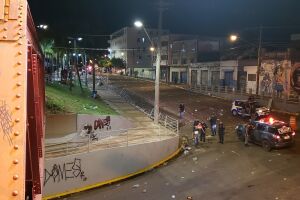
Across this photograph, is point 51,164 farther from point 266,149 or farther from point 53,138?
point 266,149

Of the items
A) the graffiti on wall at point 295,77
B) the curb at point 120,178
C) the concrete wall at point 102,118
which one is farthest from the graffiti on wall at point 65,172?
the graffiti on wall at point 295,77

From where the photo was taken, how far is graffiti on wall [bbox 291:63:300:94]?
137ft

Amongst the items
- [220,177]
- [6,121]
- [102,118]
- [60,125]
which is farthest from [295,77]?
[6,121]

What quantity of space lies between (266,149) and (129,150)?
805 centimetres

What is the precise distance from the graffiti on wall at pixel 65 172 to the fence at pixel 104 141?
514mm

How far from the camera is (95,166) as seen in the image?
16.3 meters

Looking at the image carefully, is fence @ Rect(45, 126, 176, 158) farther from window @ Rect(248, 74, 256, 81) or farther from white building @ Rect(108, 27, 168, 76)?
white building @ Rect(108, 27, 168, 76)

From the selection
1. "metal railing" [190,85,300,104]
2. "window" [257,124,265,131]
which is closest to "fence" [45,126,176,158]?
"window" [257,124,265,131]

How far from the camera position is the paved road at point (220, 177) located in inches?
587

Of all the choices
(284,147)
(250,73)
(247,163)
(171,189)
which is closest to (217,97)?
(250,73)

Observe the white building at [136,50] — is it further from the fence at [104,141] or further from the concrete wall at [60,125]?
the concrete wall at [60,125]

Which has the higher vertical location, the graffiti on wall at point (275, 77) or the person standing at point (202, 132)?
the graffiti on wall at point (275, 77)

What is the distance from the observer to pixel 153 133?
22328 mm

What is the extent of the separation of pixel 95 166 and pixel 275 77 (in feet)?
108
